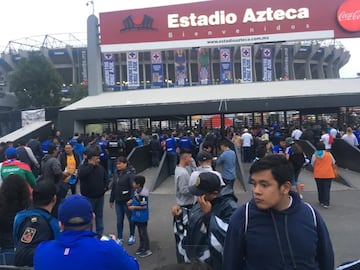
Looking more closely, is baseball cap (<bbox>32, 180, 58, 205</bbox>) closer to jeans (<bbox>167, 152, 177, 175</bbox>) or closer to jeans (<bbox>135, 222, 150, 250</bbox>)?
jeans (<bbox>135, 222, 150, 250</bbox>)

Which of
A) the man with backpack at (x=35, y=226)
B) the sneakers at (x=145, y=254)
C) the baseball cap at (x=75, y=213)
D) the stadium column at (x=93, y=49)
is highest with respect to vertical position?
the stadium column at (x=93, y=49)

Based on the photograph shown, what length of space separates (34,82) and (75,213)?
1733 inches

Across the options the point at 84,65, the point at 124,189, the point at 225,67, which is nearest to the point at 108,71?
the point at 84,65

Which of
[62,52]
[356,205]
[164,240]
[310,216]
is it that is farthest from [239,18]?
[62,52]

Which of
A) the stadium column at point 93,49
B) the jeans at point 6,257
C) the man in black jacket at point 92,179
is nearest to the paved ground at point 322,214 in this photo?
the man in black jacket at point 92,179

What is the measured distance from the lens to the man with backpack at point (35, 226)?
2.90m

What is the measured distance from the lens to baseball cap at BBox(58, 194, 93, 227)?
2238mm

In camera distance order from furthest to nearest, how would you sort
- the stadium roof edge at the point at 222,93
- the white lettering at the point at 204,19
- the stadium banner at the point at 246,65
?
1. the stadium banner at the point at 246,65
2. the white lettering at the point at 204,19
3. the stadium roof edge at the point at 222,93

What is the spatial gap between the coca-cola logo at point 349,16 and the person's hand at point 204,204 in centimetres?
2167

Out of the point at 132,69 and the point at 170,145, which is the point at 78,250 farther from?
the point at 132,69

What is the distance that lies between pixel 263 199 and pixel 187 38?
827 inches

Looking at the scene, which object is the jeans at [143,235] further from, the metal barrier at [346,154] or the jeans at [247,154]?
the jeans at [247,154]

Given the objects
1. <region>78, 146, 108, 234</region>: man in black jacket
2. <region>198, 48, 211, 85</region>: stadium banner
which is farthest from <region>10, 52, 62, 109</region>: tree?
<region>78, 146, 108, 234</region>: man in black jacket

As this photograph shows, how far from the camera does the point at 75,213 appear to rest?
227 centimetres
